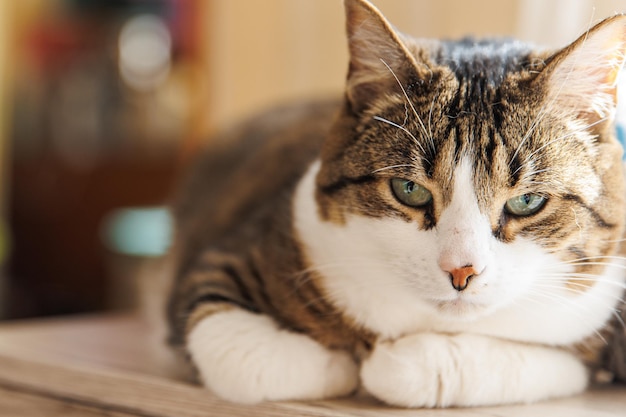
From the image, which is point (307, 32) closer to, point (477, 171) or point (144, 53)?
point (477, 171)

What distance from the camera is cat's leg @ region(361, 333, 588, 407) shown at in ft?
3.34

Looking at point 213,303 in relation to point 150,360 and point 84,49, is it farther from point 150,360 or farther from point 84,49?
point 84,49

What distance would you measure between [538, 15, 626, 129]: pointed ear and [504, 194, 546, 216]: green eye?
0.14 meters

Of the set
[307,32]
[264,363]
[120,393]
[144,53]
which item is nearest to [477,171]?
[264,363]

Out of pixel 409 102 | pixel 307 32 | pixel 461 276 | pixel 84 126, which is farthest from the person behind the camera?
pixel 84 126

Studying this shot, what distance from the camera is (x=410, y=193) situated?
1028mm

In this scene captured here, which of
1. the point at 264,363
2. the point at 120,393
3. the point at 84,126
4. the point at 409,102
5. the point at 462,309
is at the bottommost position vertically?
the point at 84,126

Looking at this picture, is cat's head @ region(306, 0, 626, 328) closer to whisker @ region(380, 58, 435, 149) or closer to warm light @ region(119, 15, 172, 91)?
whisker @ region(380, 58, 435, 149)

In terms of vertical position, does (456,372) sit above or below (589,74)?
below

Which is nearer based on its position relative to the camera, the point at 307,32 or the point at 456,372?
the point at 456,372

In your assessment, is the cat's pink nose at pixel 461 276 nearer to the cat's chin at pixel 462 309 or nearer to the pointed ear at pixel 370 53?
the cat's chin at pixel 462 309

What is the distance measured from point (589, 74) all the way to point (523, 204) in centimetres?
21

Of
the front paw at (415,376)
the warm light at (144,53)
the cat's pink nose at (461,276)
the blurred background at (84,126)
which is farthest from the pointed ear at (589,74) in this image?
the warm light at (144,53)

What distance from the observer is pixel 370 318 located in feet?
3.66
